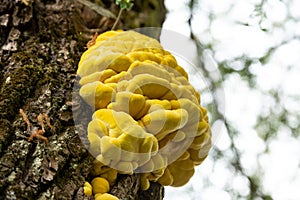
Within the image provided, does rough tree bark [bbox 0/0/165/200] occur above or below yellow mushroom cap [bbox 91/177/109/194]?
above

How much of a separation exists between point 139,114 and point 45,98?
43 cm

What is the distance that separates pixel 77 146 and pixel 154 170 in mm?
371

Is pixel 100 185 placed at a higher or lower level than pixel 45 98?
lower

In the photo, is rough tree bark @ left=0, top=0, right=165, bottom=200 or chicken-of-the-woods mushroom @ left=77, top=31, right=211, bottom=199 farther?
chicken-of-the-woods mushroom @ left=77, top=31, right=211, bottom=199

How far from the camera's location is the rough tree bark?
1.47 meters

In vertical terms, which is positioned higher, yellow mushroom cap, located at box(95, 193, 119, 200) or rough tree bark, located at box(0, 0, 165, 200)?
rough tree bark, located at box(0, 0, 165, 200)

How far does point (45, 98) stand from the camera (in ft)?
5.78

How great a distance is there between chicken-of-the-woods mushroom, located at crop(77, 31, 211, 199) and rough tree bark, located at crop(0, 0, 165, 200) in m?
0.08

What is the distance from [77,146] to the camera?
65.1 inches

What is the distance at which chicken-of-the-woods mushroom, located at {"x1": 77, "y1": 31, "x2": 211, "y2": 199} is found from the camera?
5.22 ft

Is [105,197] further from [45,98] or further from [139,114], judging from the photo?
[45,98]

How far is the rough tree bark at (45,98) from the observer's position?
1470 millimetres

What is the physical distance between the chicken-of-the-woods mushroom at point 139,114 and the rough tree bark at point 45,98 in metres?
0.08

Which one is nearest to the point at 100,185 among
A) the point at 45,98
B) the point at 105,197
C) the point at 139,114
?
the point at 105,197
